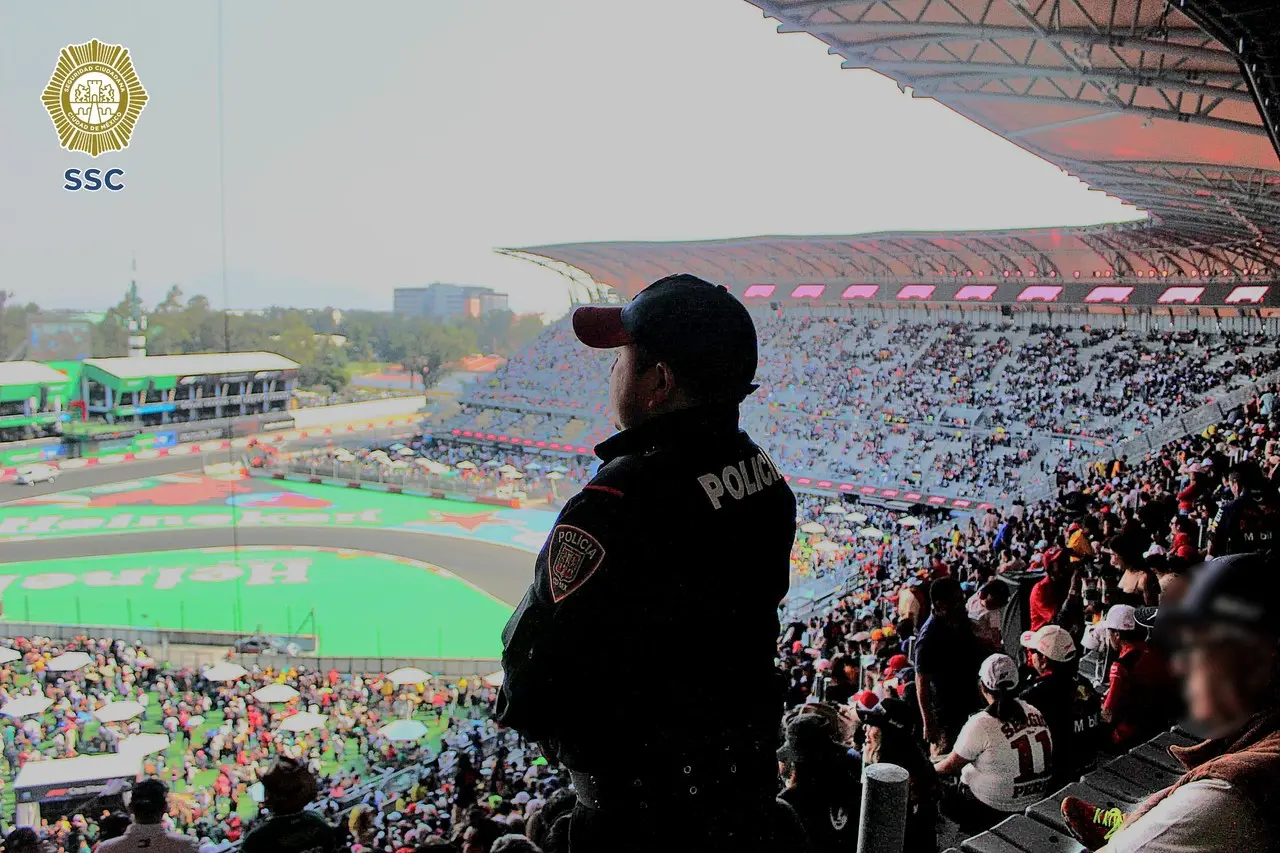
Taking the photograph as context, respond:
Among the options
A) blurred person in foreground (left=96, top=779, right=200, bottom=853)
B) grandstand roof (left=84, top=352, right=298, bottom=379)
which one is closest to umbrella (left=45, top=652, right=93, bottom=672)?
grandstand roof (left=84, top=352, right=298, bottom=379)

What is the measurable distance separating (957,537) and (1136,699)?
40.2 ft

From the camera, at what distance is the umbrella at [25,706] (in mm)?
10719

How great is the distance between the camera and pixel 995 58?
9.57m

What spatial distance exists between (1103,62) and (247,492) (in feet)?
90.7

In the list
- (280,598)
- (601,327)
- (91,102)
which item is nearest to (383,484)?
(280,598)

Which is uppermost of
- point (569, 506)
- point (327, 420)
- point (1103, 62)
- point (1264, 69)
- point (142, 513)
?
point (1103, 62)

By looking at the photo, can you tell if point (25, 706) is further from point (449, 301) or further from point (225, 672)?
point (449, 301)

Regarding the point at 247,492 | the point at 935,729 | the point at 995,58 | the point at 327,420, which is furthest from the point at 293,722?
the point at 327,420

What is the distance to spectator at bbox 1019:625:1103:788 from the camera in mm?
3154

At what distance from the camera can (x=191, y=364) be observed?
21.9 m

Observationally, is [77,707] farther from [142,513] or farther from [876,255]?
[876,255]

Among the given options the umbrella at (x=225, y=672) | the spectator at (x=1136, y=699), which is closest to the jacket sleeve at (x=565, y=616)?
the spectator at (x=1136, y=699)

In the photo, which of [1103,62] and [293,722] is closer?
[1103,62]

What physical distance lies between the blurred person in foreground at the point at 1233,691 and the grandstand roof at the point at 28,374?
19.6 meters
